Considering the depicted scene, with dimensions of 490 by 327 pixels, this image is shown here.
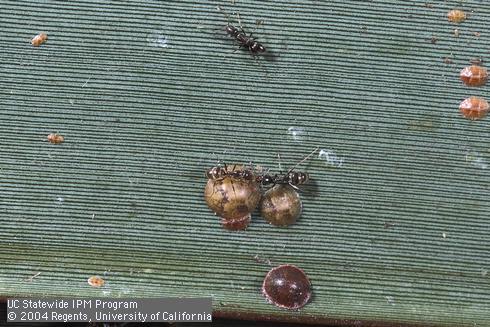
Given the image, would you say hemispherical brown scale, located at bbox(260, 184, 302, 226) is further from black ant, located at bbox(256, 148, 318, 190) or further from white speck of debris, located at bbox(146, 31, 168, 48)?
white speck of debris, located at bbox(146, 31, 168, 48)

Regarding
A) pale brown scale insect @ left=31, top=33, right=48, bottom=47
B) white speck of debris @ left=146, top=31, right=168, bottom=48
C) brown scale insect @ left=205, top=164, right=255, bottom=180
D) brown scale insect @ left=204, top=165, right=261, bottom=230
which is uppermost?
pale brown scale insect @ left=31, top=33, right=48, bottom=47

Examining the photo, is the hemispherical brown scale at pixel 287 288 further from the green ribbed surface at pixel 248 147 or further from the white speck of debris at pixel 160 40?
the white speck of debris at pixel 160 40

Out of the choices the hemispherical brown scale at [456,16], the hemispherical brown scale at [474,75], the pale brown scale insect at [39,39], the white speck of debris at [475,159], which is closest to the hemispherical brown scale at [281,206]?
the white speck of debris at [475,159]

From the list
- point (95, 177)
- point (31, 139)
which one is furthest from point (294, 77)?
point (31, 139)

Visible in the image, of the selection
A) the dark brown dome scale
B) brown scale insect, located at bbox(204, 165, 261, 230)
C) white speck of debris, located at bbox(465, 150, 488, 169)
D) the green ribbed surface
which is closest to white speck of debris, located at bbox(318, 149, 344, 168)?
the green ribbed surface

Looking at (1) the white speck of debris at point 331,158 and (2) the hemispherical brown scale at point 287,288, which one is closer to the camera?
(2) the hemispherical brown scale at point 287,288

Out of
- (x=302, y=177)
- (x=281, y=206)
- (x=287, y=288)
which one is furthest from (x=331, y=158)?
(x=287, y=288)
